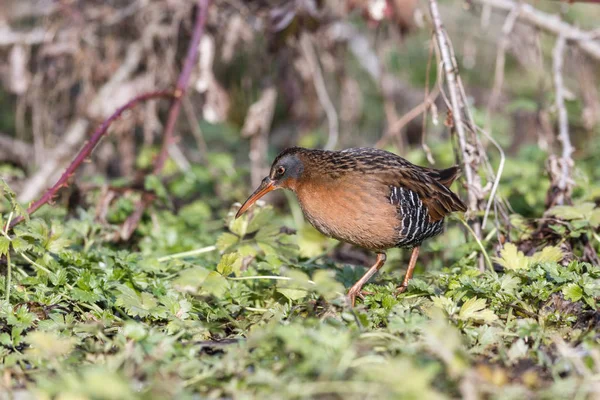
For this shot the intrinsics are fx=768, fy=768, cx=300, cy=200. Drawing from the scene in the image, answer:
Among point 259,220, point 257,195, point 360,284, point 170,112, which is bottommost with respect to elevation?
point 360,284

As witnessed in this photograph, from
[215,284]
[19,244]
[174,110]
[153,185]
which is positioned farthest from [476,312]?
[174,110]

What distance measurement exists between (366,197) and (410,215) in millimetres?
255

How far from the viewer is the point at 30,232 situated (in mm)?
3641

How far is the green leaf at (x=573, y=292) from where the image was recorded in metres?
3.30

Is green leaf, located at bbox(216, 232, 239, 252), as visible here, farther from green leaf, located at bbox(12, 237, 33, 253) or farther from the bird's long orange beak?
green leaf, located at bbox(12, 237, 33, 253)

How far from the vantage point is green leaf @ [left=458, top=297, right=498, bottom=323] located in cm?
324

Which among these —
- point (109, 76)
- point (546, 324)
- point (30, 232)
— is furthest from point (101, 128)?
point (546, 324)

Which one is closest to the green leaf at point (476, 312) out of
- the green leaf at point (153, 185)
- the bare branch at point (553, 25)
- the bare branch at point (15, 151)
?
the green leaf at point (153, 185)

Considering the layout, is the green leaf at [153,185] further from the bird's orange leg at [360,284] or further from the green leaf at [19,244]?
the bird's orange leg at [360,284]

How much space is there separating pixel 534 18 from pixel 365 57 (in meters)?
1.81

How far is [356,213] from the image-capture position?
12.6 ft

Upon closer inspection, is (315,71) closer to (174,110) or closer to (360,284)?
(174,110)

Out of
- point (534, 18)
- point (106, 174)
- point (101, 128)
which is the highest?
point (534, 18)

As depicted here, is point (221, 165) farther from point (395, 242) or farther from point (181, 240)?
point (395, 242)
